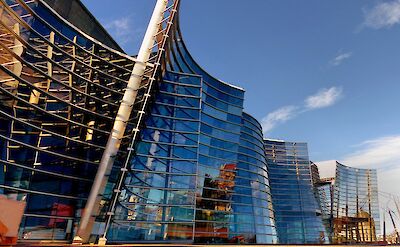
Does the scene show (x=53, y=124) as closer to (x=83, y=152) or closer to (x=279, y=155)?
(x=83, y=152)

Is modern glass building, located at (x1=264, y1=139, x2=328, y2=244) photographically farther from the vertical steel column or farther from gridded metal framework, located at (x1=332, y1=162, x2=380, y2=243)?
the vertical steel column

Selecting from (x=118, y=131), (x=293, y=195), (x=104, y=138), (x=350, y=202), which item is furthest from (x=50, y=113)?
(x=350, y=202)

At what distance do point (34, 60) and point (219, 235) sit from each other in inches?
1312

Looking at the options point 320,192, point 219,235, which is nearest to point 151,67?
point 219,235

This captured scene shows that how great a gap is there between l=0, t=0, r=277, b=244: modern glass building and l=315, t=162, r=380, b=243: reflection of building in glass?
75079 millimetres

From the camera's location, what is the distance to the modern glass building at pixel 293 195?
3142 inches

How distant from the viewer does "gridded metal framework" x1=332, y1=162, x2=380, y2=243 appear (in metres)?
124

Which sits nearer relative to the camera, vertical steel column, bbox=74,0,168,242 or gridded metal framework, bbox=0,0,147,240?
gridded metal framework, bbox=0,0,147,240

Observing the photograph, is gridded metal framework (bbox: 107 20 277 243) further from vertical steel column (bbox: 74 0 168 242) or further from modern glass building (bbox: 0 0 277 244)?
vertical steel column (bbox: 74 0 168 242)

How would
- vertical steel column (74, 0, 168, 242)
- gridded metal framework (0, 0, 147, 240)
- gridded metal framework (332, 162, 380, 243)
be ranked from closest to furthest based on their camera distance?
gridded metal framework (0, 0, 147, 240) → vertical steel column (74, 0, 168, 242) → gridded metal framework (332, 162, 380, 243)

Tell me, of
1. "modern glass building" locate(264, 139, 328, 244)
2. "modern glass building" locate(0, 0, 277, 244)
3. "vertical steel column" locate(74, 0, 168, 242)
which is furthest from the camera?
"modern glass building" locate(264, 139, 328, 244)

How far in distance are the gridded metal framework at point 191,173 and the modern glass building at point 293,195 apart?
23.2m

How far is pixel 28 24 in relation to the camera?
25531 millimetres

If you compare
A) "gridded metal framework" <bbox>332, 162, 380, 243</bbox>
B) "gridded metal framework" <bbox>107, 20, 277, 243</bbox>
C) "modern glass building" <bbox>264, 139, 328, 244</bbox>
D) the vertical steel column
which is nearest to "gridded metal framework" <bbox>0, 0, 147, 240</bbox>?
the vertical steel column
